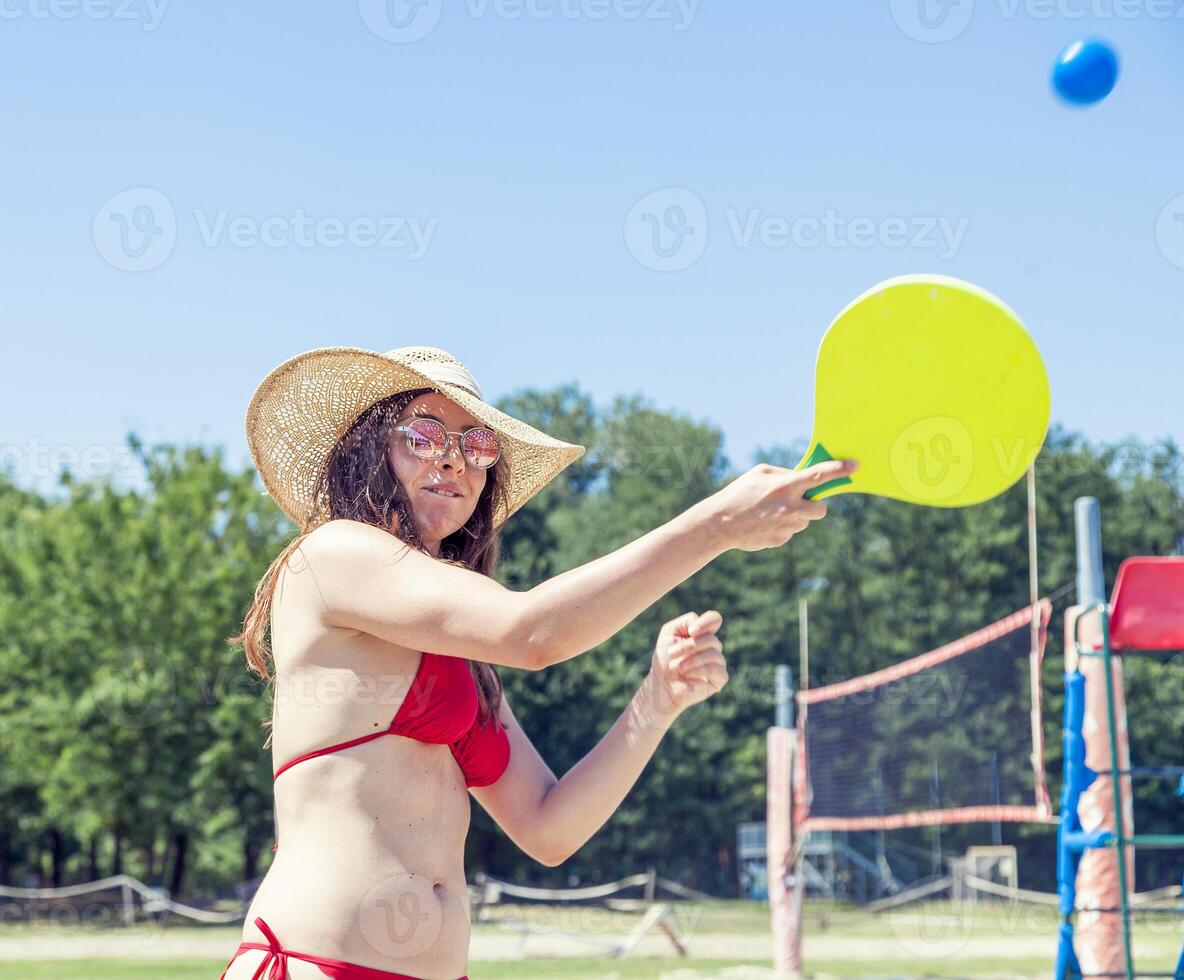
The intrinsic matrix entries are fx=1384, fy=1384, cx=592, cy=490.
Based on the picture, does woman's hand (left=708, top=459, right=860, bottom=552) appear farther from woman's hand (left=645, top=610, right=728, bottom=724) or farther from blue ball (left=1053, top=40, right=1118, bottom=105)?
blue ball (left=1053, top=40, right=1118, bottom=105)

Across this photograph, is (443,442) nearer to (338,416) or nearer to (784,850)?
(338,416)

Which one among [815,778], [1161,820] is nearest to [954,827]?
[1161,820]

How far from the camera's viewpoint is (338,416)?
107 inches

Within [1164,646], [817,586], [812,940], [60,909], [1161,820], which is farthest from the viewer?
[817,586]

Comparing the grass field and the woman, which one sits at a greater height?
the woman

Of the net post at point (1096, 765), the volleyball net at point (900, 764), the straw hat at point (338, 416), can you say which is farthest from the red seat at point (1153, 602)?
the straw hat at point (338, 416)

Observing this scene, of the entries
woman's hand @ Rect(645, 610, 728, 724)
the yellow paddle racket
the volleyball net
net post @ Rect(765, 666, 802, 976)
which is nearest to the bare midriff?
woman's hand @ Rect(645, 610, 728, 724)

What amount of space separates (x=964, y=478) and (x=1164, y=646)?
551 cm

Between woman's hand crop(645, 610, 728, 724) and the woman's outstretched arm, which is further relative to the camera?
woman's hand crop(645, 610, 728, 724)

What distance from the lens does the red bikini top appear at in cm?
220

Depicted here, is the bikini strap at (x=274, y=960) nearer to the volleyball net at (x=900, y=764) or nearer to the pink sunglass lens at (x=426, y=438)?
the pink sunglass lens at (x=426, y=438)

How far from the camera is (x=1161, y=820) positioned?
34844 mm

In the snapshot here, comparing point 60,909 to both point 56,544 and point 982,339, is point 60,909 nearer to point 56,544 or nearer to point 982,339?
point 56,544

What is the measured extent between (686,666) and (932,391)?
2.30 feet
